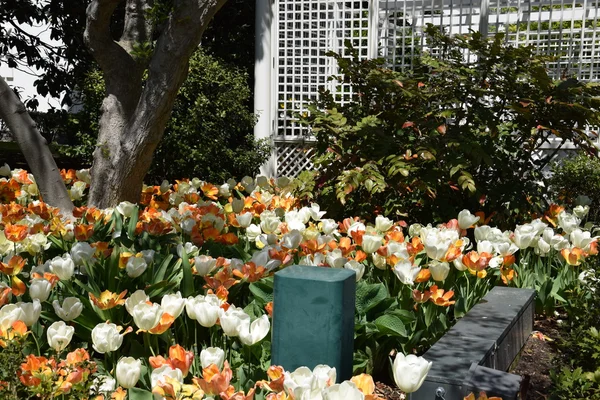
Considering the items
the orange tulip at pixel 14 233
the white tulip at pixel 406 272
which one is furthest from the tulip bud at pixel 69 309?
the white tulip at pixel 406 272

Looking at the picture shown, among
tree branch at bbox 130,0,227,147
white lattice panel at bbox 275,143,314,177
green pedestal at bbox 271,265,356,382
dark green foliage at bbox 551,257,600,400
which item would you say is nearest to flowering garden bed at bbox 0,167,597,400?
green pedestal at bbox 271,265,356,382

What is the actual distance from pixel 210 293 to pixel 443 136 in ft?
10.9

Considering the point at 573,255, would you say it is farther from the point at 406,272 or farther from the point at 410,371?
the point at 410,371

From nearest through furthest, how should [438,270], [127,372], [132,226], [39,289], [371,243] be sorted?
[127,372], [39,289], [438,270], [371,243], [132,226]

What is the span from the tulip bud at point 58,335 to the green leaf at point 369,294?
1370 mm

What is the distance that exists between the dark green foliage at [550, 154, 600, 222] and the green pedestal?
554 cm

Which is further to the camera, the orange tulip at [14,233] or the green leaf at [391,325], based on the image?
the orange tulip at [14,233]

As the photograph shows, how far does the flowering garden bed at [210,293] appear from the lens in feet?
7.75

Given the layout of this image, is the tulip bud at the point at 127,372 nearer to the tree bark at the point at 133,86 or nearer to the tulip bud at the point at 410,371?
the tulip bud at the point at 410,371

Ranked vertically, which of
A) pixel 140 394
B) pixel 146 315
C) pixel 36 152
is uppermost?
pixel 36 152

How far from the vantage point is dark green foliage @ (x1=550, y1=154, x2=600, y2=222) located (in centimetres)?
804

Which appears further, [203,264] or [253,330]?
[203,264]

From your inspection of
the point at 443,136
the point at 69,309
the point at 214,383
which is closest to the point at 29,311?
the point at 69,309

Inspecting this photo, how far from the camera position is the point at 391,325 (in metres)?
3.37
